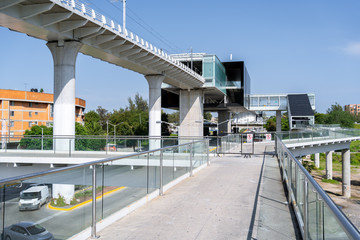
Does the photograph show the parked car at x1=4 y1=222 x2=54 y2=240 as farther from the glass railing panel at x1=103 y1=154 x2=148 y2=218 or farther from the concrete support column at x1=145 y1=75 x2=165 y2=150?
the concrete support column at x1=145 y1=75 x2=165 y2=150

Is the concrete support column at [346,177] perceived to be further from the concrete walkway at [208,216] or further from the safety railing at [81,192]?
the safety railing at [81,192]

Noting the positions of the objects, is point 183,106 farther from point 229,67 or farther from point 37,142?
point 37,142

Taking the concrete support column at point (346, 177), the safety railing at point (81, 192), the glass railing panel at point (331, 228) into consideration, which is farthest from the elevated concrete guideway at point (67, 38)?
the concrete support column at point (346, 177)

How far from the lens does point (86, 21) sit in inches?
864

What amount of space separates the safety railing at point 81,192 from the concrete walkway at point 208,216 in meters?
0.35

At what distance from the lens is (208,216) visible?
6.69 meters

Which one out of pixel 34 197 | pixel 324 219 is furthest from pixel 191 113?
pixel 324 219

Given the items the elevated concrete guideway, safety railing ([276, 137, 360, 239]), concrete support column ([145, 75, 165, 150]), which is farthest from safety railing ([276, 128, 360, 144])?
safety railing ([276, 137, 360, 239])

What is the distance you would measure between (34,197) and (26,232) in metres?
0.40

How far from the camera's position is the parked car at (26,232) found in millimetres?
3575

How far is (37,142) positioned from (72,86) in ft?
14.7

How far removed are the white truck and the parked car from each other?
194 mm

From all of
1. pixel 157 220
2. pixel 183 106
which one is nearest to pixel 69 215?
pixel 157 220

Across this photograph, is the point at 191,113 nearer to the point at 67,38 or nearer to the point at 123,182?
the point at 67,38
